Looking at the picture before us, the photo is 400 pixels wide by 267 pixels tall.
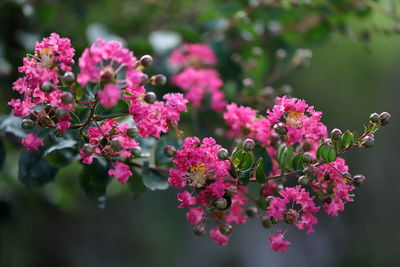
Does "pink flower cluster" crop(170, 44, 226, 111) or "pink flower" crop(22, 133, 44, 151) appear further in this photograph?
"pink flower cluster" crop(170, 44, 226, 111)

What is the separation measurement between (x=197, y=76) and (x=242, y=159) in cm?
75

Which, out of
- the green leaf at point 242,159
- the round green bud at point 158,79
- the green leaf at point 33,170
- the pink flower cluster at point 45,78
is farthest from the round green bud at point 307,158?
the green leaf at point 33,170

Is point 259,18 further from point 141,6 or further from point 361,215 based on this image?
point 361,215

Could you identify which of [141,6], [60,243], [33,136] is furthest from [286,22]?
[60,243]

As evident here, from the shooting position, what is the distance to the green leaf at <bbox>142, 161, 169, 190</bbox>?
1.09 meters

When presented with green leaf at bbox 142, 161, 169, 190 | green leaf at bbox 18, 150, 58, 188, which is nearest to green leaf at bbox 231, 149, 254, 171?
green leaf at bbox 142, 161, 169, 190

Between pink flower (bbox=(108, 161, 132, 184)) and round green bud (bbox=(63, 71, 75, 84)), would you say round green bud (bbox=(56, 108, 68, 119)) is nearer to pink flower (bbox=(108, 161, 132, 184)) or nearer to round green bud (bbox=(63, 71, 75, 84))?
round green bud (bbox=(63, 71, 75, 84))

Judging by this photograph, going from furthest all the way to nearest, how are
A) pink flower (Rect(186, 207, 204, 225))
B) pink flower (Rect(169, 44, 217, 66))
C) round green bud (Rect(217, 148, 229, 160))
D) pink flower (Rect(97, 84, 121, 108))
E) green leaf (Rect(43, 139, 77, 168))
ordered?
pink flower (Rect(169, 44, 217, 66)), green leaf (Rect(43, 139, 77, 168)), pink flower (Rect(186, 207, 204, 225)), round green bud (Rect(217, 148, 229, 160)), pink flower (Rect(97, 84, 121, 108))

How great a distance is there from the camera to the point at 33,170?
3.99ft

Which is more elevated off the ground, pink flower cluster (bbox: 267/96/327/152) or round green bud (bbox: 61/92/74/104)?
pink flower cluster (bbox: 267/96/327/152)

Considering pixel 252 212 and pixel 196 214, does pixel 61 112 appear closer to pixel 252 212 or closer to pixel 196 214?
pixel 196 214

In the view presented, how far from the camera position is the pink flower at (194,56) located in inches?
72.7

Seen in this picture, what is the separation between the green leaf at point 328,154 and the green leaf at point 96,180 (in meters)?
0.51

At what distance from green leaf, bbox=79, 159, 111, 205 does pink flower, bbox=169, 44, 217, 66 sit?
2.62ft
